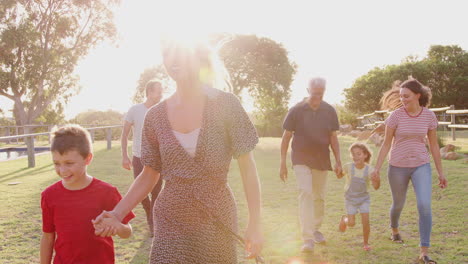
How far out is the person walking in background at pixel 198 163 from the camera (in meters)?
2.24

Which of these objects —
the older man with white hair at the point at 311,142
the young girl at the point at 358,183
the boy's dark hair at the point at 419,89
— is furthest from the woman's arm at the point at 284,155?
the boy's dark hair at the point at 419,89

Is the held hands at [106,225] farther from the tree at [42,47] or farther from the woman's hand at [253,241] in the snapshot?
the tree at [42,47]

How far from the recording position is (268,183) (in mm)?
Answer: 11586

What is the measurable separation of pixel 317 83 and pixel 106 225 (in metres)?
3.89

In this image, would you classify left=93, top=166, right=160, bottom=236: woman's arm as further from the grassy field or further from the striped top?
the striped top

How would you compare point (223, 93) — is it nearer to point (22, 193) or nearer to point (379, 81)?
point (22, 193)

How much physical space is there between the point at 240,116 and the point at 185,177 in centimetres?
42

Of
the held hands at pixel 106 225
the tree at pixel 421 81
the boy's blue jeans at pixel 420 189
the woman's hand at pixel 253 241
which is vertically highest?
the tree at pixel 421 81

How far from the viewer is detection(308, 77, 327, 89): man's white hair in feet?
18.6

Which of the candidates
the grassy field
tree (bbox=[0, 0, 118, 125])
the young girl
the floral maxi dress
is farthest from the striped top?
tree (bbox=[0, 0, 118, 125])

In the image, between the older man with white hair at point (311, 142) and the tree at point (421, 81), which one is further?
the tree at point (421, 81)

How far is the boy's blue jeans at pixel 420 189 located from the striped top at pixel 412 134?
0.28 ft

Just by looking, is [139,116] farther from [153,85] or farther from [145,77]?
[145,77]

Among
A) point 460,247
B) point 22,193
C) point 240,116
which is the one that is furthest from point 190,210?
point 22,193
